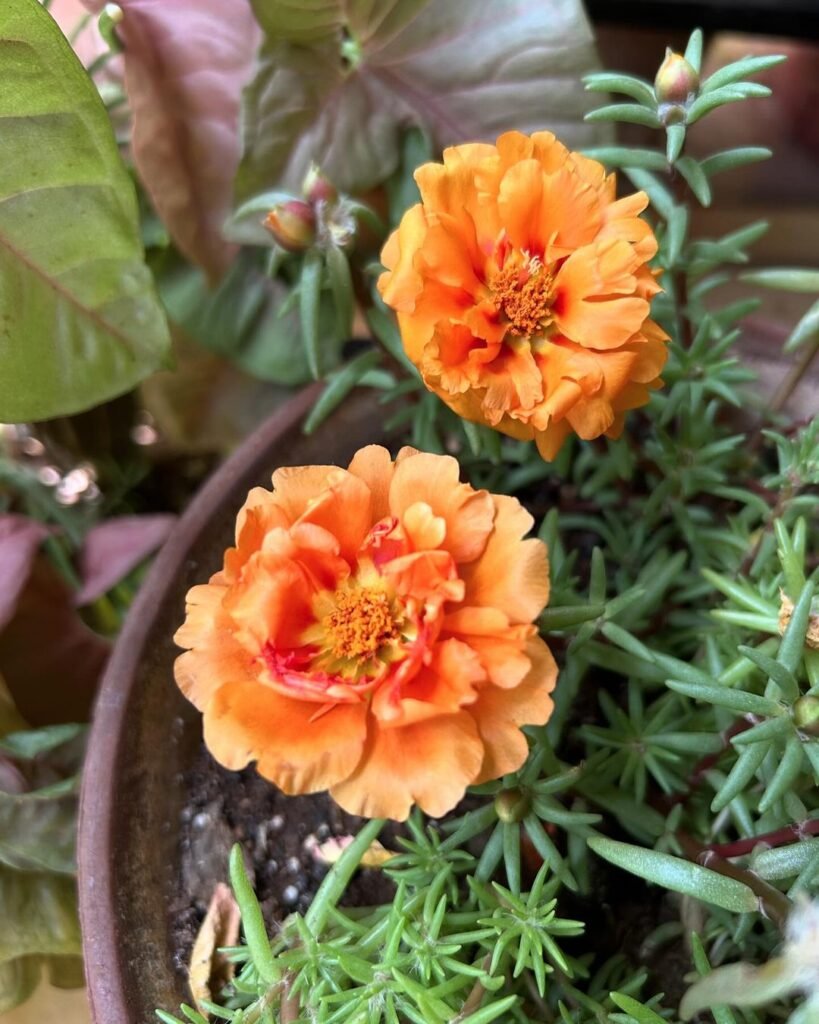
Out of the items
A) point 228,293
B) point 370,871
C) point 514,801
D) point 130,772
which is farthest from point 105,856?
point 228,293

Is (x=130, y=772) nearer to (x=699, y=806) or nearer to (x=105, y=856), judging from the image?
(x=105, y=856)

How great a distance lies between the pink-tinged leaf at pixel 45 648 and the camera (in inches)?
29.6

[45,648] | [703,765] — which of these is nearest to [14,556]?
[45,648]

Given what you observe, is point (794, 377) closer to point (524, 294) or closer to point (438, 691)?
point (524, 294)

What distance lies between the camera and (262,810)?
66 cm

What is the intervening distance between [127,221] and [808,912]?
0.58 m

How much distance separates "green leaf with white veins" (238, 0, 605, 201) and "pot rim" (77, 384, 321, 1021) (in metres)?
0.22

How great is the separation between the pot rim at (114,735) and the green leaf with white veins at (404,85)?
8.5 inches

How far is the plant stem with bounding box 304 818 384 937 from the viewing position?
51 centimetres

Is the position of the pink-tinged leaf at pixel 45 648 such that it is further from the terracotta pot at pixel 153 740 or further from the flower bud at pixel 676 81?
the flower bud at pixel 676 81

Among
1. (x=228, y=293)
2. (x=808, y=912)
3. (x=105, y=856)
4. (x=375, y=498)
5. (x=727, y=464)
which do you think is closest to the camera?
(x=808, y=912)

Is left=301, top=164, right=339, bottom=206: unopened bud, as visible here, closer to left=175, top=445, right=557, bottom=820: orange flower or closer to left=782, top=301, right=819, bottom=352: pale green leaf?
left=175, top=445, right=557, bottom=820: orange flower

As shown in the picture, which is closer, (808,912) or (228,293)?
(808,912)

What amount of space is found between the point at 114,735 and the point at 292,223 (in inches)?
14.6
